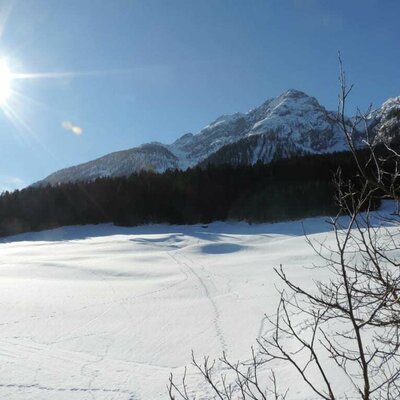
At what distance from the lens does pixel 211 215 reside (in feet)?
129

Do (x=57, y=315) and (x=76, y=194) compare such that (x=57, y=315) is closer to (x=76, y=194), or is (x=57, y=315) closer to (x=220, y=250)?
(x=220, y=250)

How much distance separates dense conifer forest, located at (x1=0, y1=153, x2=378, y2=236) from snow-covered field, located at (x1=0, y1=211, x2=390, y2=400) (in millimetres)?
15792

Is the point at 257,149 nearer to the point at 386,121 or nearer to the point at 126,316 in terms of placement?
the point at 126,316

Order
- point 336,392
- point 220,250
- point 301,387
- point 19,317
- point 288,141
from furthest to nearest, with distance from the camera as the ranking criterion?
point 288,141 → point 220,250 → point 19,317 → point 301,387 → point 336,392

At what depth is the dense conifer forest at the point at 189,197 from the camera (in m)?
35.9

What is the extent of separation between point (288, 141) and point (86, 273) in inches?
6038

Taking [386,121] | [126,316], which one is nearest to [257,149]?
[126,316]

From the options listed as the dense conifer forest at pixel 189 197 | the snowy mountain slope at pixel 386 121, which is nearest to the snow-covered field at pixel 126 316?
the snowy mountain slope at pixel 386 121

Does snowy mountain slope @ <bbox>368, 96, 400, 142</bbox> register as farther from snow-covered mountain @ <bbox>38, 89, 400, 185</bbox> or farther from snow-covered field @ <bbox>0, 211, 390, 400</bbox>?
snow-covered mountain @ <bbox>38, 89, 400, 185</bbox>

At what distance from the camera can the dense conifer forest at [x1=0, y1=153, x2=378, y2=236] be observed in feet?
118

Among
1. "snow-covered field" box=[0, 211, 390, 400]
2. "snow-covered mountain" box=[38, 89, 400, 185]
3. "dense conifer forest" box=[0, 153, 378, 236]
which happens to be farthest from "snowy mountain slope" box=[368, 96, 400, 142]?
"snow-covered mountain" box=[38, 89, 400, 185]

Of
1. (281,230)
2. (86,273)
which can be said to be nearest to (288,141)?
(281,230)

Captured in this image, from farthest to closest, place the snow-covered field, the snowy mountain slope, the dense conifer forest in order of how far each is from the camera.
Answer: the dense conifer forest
the snow-covered field
the snowy mountain slope

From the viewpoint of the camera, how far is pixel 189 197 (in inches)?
1581
